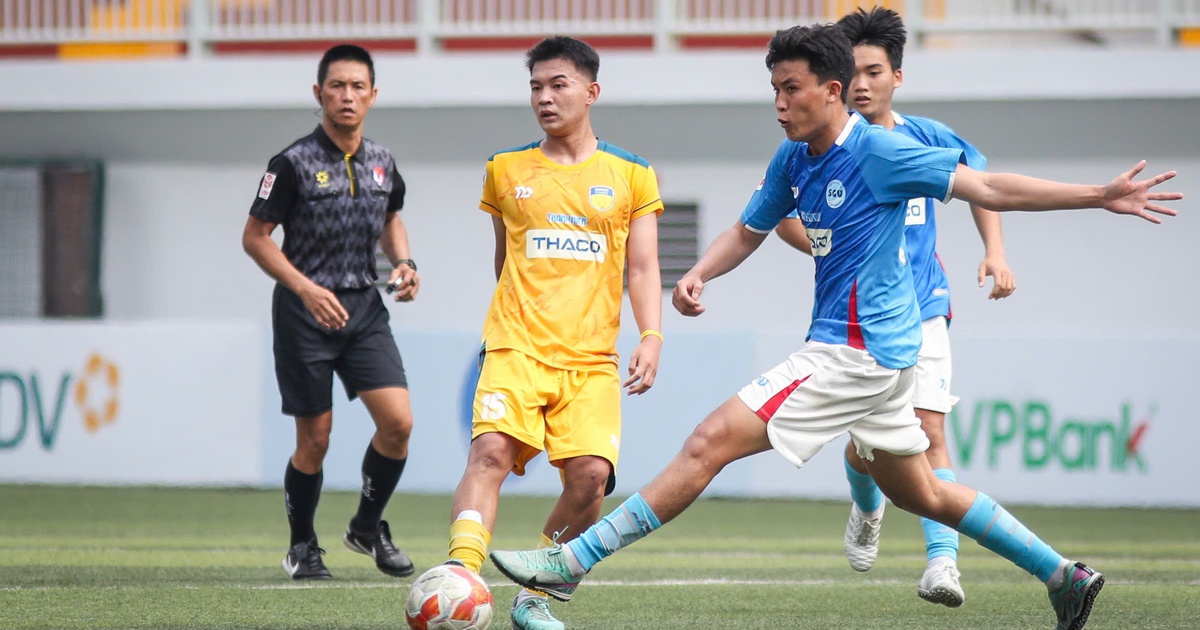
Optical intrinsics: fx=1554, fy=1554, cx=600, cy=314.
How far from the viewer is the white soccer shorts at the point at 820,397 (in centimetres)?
488

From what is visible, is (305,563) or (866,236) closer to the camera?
(866,236)

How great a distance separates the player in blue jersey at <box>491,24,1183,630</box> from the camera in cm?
481

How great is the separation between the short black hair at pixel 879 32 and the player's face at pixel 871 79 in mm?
24

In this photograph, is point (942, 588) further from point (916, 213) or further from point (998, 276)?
point (916, 213)

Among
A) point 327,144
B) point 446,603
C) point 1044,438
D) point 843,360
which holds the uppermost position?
point 327,144

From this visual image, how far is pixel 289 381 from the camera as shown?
691 centimetres

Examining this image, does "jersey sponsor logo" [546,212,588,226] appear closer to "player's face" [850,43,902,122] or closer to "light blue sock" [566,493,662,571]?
"light blue sock" [566,493,662,571]

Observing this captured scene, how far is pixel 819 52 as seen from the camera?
4.95 metres

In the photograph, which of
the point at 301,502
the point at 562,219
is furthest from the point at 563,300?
the point at 301,502

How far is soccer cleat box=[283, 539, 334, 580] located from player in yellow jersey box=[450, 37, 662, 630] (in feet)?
6.20

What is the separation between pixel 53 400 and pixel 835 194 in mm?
9160

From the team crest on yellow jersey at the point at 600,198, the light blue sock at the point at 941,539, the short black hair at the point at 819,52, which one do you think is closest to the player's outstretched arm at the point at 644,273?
the team crest on yellow jersey at the point at 600,198

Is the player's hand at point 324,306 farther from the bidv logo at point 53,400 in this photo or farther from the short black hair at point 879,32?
the bidv logo at point 53,400

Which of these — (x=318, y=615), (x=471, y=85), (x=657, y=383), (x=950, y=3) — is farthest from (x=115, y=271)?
(x=318, y=615)
